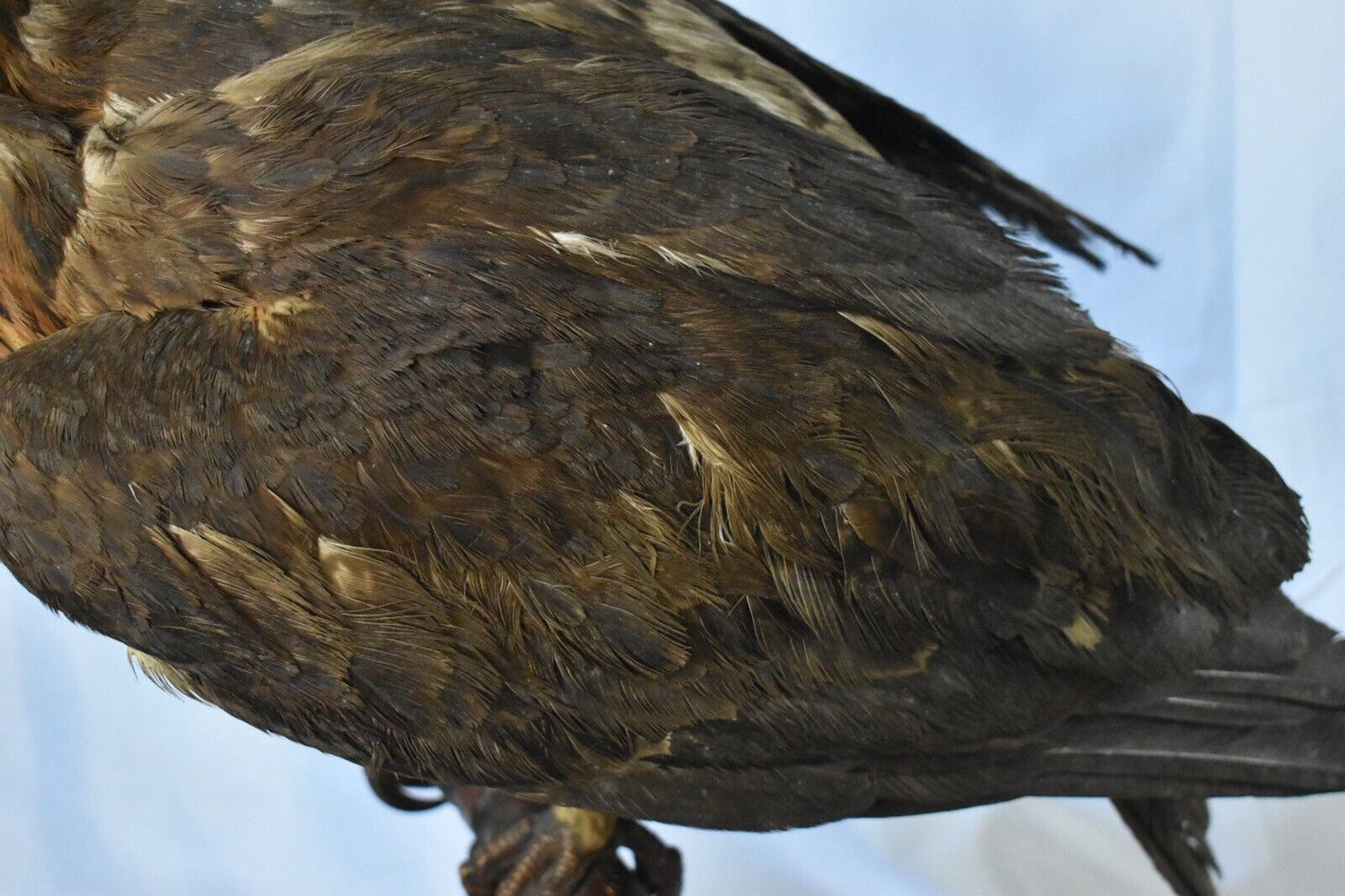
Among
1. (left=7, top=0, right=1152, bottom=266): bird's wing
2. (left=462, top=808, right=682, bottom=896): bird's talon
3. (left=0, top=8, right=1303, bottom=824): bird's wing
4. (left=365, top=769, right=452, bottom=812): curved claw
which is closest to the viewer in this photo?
(left=0, top=8, right=1303, bottom=824): bird's wing

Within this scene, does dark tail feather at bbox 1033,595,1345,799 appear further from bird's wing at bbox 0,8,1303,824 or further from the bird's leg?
the bird's leg

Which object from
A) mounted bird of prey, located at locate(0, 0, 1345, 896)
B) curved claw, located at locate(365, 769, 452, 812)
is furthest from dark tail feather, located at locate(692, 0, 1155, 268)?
curved claw, located at locate(365, 769, 452, 812)

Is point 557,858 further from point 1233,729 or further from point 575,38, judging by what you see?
point 575,38

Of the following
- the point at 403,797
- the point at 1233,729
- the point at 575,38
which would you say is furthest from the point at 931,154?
the point at 403,797

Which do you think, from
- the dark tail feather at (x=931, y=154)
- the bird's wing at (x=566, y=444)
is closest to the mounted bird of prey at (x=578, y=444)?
the bird's wing at (x=566, y=444)

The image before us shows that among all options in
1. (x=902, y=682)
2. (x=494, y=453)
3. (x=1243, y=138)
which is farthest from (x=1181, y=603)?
(x=1243, y=138)

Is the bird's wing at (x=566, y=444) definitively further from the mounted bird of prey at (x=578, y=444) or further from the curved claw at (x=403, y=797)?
the curved claw at (x=403, y=797)
